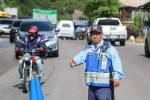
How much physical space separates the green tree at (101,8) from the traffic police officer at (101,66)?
57.5 metres

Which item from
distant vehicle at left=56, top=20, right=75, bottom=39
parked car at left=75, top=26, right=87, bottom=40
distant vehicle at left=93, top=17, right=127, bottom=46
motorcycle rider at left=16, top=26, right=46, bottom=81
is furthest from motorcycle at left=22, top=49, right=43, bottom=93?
parked car at left=75, top=26, right=87, bottom=40

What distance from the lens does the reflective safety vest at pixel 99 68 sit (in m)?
8.19

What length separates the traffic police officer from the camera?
26.8 ft

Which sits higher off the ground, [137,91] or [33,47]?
[33,47]

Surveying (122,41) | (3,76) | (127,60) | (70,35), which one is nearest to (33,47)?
(3,76)

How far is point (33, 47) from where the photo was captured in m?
14.1

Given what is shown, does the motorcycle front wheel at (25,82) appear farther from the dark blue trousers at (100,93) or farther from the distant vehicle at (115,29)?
the distant vehicle at (115,29)

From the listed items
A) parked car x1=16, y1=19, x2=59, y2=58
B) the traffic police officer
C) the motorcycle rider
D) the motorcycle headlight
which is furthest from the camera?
parked car x1=16, y1=19, x2=59, y2=58

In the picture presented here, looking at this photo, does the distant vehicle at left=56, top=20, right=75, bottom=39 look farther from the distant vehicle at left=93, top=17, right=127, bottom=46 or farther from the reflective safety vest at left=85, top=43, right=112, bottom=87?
the reflective safety vest at left=85, top=43, right=112, bottom=87

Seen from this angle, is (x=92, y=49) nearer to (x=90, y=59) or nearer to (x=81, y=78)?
(x=90, y=59)

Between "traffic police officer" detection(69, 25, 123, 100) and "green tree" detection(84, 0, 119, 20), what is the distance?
5745cm

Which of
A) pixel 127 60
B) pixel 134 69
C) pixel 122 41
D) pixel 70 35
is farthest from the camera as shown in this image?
pixel 70 35

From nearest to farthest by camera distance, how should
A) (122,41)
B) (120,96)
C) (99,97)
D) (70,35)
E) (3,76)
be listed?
(99,97) → (120,96) → (3,76) → (122,41) → (70,35)

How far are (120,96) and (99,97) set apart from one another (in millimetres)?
5196
